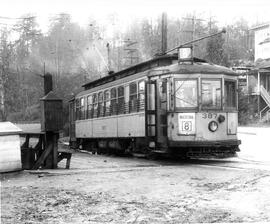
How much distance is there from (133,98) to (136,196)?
310 inches

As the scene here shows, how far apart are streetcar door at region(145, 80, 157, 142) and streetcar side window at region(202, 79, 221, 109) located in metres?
1.54

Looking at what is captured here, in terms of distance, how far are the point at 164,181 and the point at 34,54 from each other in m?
18.8

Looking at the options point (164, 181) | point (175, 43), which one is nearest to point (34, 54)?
point (164, 181)

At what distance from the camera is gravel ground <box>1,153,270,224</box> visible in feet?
21.1

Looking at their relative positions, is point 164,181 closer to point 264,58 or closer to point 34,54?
point 34,54

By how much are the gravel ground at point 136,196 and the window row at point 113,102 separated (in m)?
4.35

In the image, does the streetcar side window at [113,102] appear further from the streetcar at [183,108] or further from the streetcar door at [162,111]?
the streetcar door at [162,111]

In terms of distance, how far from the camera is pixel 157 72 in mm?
14242

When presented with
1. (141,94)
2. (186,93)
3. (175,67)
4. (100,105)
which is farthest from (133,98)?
(100,105)

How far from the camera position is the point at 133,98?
51.2 feet

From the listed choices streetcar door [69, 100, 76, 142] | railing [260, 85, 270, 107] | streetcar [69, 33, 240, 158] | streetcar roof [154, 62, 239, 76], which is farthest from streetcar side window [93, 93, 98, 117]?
railing [260, 85, 270, 107]

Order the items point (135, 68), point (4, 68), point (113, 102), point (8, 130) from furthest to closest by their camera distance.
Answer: point (4, 68) < point (113, 102) < point (135, 68) < point (8, 130)

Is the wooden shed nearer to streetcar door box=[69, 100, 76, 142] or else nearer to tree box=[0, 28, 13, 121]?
streetcar door box=[69, 100, 76, 142]

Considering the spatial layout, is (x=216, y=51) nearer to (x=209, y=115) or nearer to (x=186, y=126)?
(x=209, y=115)
